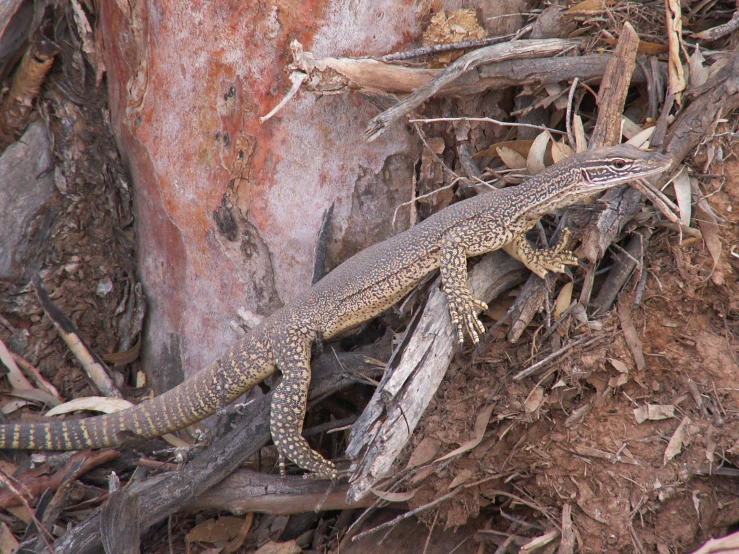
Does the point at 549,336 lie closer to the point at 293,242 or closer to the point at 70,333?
the point at 293,242

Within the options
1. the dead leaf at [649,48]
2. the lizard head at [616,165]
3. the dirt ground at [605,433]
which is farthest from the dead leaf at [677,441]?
the dead leaf at [649,48]

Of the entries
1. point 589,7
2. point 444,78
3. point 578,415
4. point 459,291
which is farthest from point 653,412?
point 589,7

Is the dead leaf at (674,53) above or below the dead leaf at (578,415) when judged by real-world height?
above

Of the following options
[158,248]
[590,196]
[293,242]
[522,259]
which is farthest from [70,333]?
[590,196]

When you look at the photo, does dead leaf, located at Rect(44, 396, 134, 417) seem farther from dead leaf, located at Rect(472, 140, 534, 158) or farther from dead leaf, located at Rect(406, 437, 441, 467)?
dead leaf, located at Rect(472, 140, 534, 158)

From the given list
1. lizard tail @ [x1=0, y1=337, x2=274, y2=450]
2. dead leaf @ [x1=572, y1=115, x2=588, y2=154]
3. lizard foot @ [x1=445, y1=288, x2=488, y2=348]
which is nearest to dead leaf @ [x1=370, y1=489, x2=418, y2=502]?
lizard foot @ [x1=445, y1=288, x2=488, y2=348]

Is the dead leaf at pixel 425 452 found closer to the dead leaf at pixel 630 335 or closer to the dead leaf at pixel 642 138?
the dead leaf at pixel 630 335

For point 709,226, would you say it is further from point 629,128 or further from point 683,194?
point 629,128
